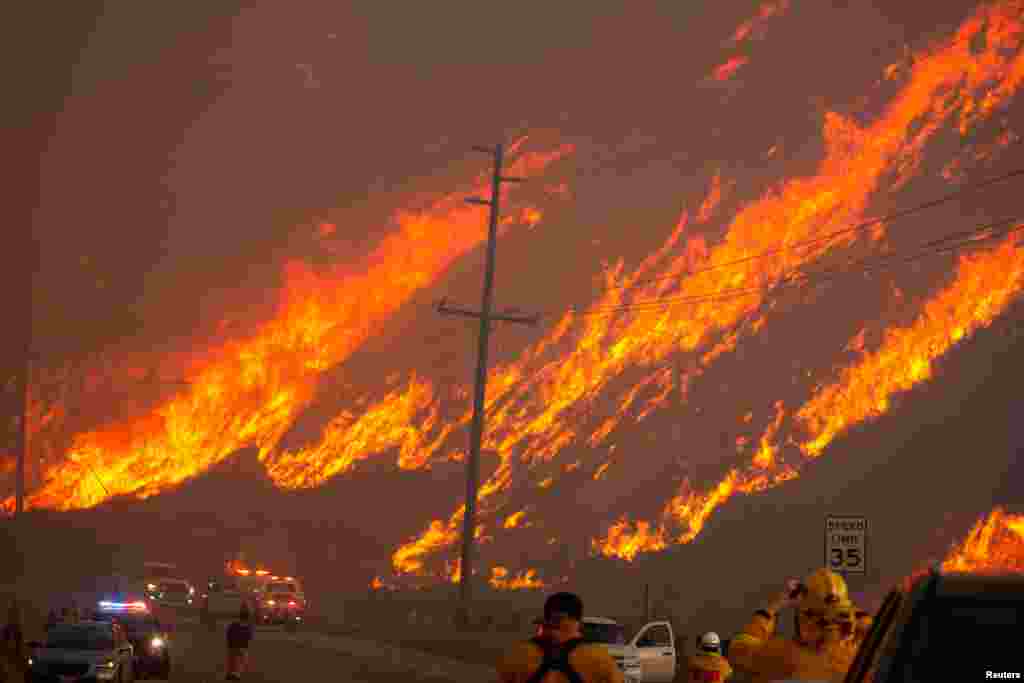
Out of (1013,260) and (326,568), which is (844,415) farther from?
(326,568)

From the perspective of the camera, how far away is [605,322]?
316 feet

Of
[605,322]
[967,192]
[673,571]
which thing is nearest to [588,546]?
[673,571]

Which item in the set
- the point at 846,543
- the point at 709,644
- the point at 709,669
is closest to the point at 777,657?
the point at 709,669

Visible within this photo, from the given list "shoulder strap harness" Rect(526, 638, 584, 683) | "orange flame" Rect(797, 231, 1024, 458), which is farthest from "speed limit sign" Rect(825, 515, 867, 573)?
"orange flame" Rect(797, 231, 1024, 458)

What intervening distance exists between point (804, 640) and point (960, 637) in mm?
3735

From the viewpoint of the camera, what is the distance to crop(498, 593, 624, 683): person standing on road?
9594 mm

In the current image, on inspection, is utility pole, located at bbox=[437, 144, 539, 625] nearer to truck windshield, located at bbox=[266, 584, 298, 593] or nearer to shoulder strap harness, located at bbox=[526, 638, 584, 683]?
truck windshield, located at bbox=[266, 584, 298, 593]

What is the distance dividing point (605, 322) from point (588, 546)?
13.0 metres

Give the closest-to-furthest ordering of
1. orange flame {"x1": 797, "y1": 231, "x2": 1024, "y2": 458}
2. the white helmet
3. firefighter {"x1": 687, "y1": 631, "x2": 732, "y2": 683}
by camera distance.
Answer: firefighter {"x1": 687, "y1": 631, "x2": 732, "y2": 683} → the white helmet → orange flame {"x1": 797, "y1": 231, "x2": 1024, "y2": 458}

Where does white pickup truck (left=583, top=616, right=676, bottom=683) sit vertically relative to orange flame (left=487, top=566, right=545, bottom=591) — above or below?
below

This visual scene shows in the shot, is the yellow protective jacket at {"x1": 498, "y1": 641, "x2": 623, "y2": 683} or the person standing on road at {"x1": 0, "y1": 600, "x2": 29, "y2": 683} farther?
the person standing on road at {"x1": 0, "y1": 600, "x2": 29, "y2": 683}

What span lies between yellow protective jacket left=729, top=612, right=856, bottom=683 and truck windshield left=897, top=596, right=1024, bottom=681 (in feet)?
11.3

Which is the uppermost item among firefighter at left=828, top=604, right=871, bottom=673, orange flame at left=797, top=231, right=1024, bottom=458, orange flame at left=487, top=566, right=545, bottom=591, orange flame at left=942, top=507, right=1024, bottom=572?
orange flame at left=797, top=231, right=1024, bottom=458

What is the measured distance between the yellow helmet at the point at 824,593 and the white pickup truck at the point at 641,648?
3130 centimetres
